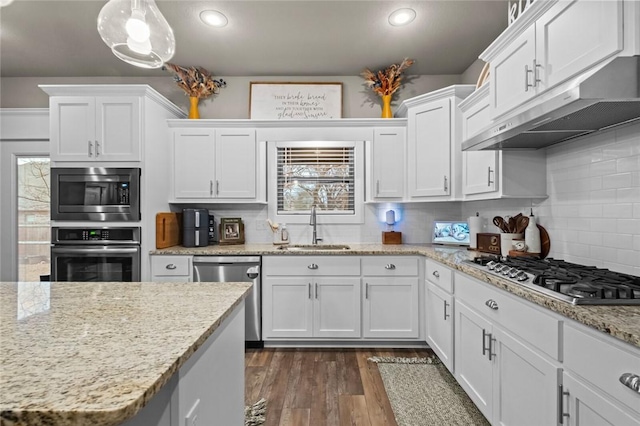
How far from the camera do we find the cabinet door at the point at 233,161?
3262 mm

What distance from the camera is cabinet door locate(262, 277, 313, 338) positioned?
2.91 m

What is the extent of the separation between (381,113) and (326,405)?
2.78 metres

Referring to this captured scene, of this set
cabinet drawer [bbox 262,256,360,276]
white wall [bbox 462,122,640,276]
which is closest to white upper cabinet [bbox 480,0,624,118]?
white wall [bbox 462,122,640,276]

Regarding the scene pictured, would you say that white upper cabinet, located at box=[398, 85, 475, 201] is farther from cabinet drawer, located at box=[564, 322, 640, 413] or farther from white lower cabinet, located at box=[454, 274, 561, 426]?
cabinet drawer, located at box=[564, 322, 640, 413]

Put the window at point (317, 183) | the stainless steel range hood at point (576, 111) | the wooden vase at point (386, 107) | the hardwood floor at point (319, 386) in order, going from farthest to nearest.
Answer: the window at point (317, 183)
the wooden vase at point (386, 107)
the hardwood floor at point (319, 386)
the stainless steel range hood at point (576, 111)

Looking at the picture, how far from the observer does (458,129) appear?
2.83 m

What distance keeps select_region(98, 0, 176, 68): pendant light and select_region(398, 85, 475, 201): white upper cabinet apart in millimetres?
2289

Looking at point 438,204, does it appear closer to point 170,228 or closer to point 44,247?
point 170,228

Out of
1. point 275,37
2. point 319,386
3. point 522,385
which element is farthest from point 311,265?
point 275,37

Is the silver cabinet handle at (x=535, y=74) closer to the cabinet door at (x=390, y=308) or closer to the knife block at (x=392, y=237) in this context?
the cabinet door at (x=390, y=308)

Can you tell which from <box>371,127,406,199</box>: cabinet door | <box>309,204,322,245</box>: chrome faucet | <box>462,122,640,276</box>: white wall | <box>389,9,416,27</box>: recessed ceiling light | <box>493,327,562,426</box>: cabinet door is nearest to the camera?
<box>493,327,562,426</box>: cabinet door

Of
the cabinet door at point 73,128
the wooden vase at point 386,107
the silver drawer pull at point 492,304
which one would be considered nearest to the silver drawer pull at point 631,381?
the silver drawer pull at point 492,304

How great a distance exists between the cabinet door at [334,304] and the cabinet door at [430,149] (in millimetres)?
1083

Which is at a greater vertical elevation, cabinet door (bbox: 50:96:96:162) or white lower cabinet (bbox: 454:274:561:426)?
cabinet door (bbox: 50:96:96:162)
